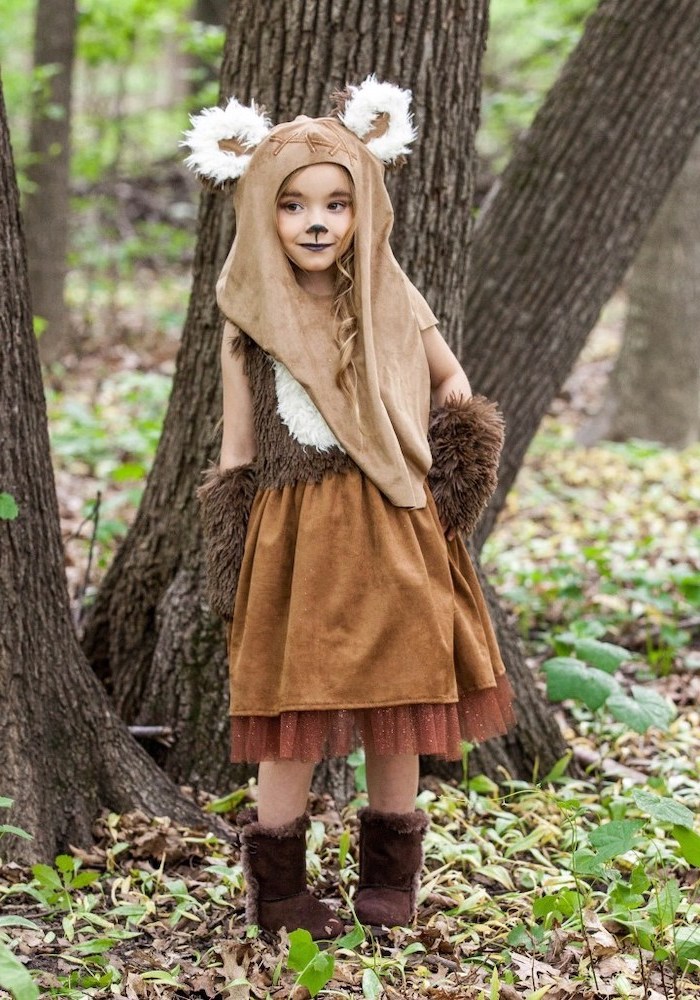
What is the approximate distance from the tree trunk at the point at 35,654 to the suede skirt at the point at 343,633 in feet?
1.94

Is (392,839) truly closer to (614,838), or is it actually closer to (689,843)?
(614,838)

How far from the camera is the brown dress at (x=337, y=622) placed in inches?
A: 89.2

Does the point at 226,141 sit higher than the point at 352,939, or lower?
higher

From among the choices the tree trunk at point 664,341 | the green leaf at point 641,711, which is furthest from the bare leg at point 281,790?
the tree trunk at point 664,341

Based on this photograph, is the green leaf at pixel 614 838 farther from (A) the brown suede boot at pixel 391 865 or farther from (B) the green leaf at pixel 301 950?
(B) the green leaf at pixel 301 950

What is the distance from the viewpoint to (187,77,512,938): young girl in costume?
227 centimetres

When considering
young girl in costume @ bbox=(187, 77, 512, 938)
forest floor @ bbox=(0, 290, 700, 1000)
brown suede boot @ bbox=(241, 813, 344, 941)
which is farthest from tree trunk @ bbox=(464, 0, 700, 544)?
brown suede boot @ bbox=(241, 813, 344, 941)

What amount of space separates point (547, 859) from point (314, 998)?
0.91m

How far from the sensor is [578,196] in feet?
11.9

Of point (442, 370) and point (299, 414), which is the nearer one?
point (299, 414)

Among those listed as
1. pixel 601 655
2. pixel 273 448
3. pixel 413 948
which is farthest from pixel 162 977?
pixel 601 655

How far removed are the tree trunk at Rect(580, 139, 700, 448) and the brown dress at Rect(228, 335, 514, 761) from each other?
550 cm

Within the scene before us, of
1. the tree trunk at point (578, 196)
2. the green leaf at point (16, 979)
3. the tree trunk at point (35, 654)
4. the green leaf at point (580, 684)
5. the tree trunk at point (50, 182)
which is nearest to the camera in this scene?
the green leaf at point (16, 979)

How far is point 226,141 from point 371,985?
1.87 metres
